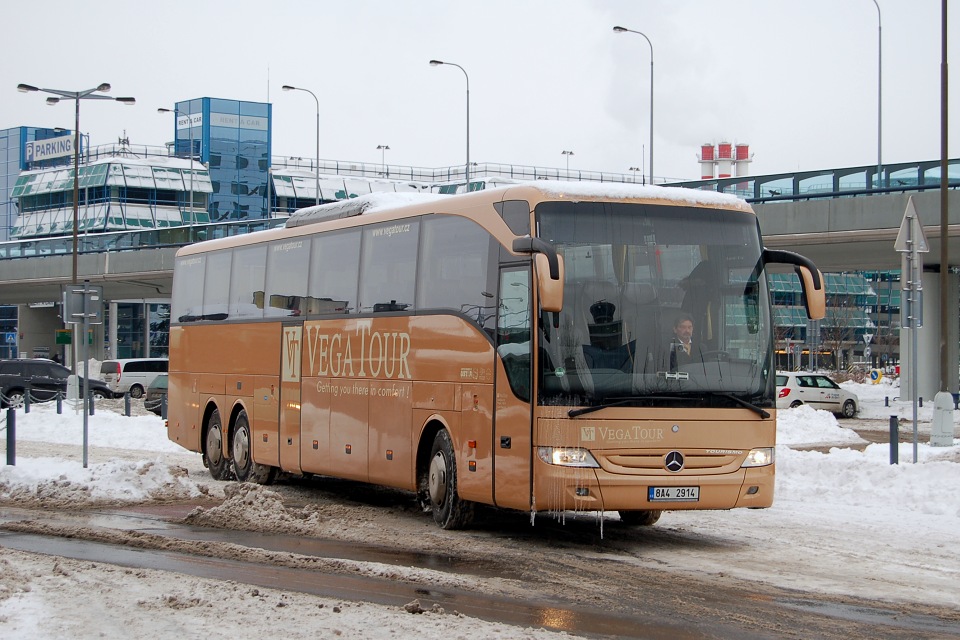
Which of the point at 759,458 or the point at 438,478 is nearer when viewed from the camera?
the point at 759,458

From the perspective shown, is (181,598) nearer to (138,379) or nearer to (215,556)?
(215,556)

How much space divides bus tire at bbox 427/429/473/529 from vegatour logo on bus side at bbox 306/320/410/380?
1.07m

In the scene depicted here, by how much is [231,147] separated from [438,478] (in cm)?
9667

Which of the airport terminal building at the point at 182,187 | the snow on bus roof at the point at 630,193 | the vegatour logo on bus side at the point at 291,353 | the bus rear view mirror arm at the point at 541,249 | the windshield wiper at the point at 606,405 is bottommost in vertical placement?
the windshield wiper at the point at 606,405

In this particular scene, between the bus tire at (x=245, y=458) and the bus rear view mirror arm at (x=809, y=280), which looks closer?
the bus rear view mirror arm at (x=809, y=280)

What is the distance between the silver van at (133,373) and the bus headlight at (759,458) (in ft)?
149

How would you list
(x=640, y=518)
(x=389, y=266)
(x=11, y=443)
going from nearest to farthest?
1. (x=640, y=518)
2. (x=389, y=266)
3. (x=11, y=443)

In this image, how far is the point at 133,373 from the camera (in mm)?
55344

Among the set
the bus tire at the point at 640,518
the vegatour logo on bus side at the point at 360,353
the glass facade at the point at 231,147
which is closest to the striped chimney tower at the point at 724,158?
the glass facade at the point at 231,147

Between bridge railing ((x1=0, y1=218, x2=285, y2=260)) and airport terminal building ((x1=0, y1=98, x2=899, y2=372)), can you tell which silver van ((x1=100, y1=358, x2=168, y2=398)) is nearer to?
bridge railing ((x1=0, y1=218, x2=285, y2=260))

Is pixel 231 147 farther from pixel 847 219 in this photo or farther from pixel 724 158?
pixel 847 219

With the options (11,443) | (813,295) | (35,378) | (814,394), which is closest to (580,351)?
(813,295)

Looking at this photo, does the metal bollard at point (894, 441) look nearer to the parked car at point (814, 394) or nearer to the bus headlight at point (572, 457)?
the bus headlight at point (572, 457)

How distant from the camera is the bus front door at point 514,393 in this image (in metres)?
12.0
